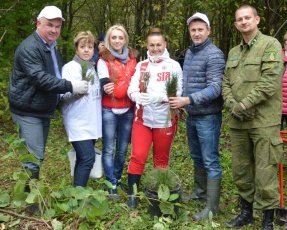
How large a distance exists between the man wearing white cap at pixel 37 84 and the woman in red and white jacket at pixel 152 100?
2.07 ft

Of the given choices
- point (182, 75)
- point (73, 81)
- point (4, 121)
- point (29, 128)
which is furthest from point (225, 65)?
point (4, 121)

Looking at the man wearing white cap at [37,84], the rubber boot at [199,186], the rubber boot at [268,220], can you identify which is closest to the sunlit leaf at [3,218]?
the man wearing white cap at [37,84]

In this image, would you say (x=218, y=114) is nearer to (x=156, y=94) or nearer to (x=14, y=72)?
(x=156, y=94)

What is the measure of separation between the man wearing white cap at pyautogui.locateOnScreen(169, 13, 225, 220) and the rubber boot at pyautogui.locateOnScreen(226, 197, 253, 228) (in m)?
0.29

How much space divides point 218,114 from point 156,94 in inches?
25.9

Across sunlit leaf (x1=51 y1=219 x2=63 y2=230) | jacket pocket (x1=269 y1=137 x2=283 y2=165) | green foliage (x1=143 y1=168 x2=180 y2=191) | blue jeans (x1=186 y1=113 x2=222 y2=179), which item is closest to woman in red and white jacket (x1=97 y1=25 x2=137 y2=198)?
green foliage (x1=143 y1=168 x2=180 y2=191)

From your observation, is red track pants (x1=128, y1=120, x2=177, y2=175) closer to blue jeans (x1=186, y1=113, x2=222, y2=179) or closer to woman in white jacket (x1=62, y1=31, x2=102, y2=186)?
blue jeans (x1=186, y1=113, x2=222, y2=179)

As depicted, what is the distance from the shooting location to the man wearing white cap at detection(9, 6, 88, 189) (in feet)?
13.1

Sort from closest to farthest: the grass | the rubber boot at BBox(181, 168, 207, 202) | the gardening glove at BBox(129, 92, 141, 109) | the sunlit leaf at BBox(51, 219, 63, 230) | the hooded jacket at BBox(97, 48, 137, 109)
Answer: the sunlit leaf at BBox(51, 219, 63, 230), the grass, the gardening glove at BBox(129, 92, 141, 109), the hooded jacket at BBox(97, 48, 137, 109), the rubber boot at BBox(181, 168, 207, 202)

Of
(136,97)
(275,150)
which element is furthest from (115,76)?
Answer: (275,150)

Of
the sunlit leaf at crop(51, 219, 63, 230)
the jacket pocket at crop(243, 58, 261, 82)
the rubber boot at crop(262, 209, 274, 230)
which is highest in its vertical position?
the jacket pocket at crop(243, 58, 261, 82)

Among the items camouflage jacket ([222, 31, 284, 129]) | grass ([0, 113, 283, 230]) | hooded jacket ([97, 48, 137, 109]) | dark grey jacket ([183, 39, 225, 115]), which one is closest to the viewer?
camouflage jacket ([222, 31, 284, 129])

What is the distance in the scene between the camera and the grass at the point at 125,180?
4098 mm

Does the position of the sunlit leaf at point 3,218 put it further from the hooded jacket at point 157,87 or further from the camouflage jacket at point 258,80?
the camouflage jacket at point 258,80
